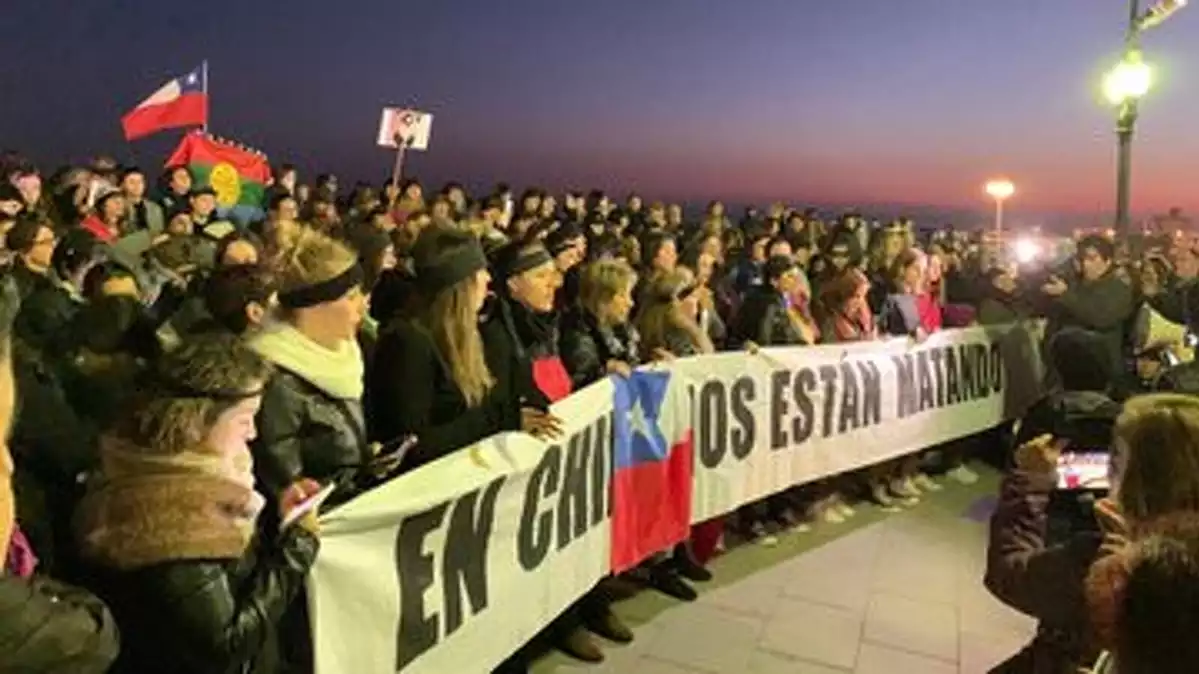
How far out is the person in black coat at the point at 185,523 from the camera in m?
2.43

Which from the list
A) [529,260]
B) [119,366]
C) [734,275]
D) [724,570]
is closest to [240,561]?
[119,366]

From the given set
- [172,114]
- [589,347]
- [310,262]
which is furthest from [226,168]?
[310,262]

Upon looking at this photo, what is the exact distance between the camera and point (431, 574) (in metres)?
3.68

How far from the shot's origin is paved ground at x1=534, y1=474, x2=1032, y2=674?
527cm

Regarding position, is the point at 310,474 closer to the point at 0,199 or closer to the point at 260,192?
the point at 0,199

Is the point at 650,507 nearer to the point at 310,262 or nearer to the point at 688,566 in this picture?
the point at 688,566

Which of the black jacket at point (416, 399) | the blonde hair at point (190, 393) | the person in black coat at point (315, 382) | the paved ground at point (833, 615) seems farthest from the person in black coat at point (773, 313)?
the blonde hair at point (190, 393)

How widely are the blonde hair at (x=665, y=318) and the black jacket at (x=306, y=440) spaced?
9.90 feet

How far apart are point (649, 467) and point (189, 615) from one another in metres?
3.46

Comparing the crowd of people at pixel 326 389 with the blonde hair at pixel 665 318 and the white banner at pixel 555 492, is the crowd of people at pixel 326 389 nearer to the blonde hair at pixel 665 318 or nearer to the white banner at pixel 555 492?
the blonde hair at pixel 665 318

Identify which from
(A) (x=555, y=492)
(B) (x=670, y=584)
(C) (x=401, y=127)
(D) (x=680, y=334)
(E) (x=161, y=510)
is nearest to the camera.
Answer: (E) (x=161, y=510)

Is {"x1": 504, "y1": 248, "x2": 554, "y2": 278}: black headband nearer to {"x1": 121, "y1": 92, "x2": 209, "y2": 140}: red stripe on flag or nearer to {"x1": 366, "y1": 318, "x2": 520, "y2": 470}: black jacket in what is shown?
{"x1": 366, "y1": 318, "x2": 520, "y2": 470}: black jacket

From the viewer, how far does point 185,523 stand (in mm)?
2438

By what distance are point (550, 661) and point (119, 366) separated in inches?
91.8
